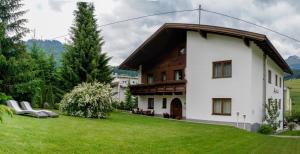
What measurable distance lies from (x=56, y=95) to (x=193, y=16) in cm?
1405

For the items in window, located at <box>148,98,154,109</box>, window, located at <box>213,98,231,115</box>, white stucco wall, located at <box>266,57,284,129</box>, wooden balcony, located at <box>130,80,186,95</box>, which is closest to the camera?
window, located at <box>213,98,231,115</box>

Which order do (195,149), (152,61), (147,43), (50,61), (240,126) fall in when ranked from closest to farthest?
(195,149), (240,126), (147,43), (152,61), (50,61)

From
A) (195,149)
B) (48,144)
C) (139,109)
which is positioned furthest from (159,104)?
(48,144)

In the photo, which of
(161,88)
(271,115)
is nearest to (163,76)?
(161,88)

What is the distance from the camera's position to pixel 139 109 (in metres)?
33.4

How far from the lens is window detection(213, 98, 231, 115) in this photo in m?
24.1

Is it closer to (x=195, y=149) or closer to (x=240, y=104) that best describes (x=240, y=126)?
(x=240, y=104)

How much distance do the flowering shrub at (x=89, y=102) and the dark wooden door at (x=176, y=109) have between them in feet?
27.8

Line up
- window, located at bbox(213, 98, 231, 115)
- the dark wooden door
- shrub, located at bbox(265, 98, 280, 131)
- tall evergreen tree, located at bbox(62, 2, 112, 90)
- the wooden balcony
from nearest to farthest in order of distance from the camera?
window, located at bbox(213, 98, 231, 115), shrub, located at bbox(265, 98, 280, 131), the wooden balcony, the dark wooden door, tall evergreen tree, located at bbox(62, 2, 112, 90)

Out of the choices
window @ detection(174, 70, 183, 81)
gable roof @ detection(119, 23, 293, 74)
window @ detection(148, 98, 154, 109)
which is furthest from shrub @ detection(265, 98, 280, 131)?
window @ detection(148, 98, 154, 109)

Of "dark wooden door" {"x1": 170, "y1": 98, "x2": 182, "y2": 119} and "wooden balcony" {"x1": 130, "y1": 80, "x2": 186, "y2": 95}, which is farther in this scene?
→ "dark wooden door" {"x1": 170, "y1": 98, "x2": 182, "y2": 119}

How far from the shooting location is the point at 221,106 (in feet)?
80.1

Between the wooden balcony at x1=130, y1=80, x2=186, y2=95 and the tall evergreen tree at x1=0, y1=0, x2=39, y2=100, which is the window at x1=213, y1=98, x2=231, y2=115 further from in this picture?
the tall evergreen tree at x1=0, y1=0, x2=39, y2=100

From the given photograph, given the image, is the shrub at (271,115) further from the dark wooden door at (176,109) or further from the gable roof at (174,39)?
the dark wooden door at (176,109)
